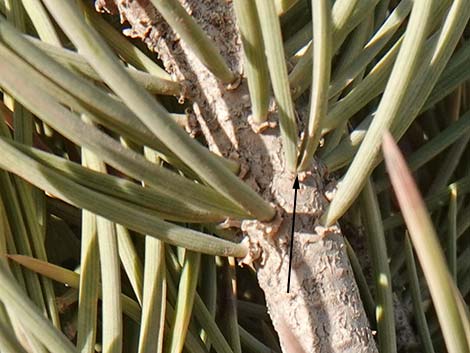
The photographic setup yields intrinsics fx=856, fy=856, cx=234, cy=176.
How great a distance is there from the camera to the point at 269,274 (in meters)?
0.31

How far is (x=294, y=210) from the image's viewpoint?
307 mm

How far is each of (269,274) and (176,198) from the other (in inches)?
2.0

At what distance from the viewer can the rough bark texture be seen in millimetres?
304

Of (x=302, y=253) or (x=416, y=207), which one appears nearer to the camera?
(x=416, y=207)

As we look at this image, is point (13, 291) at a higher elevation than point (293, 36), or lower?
lower

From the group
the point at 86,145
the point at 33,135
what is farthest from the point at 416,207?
the point at 33,135

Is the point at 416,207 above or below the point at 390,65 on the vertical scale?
below

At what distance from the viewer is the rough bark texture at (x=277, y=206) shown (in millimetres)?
304

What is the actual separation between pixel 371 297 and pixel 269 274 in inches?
2.7

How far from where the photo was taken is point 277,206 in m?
0.31

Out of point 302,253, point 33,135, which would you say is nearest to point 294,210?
point 302,253

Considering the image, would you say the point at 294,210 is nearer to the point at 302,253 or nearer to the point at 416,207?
the point at 302,253

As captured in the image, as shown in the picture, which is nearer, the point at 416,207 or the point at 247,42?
the point at 416,207

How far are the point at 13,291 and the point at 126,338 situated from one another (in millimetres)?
96
